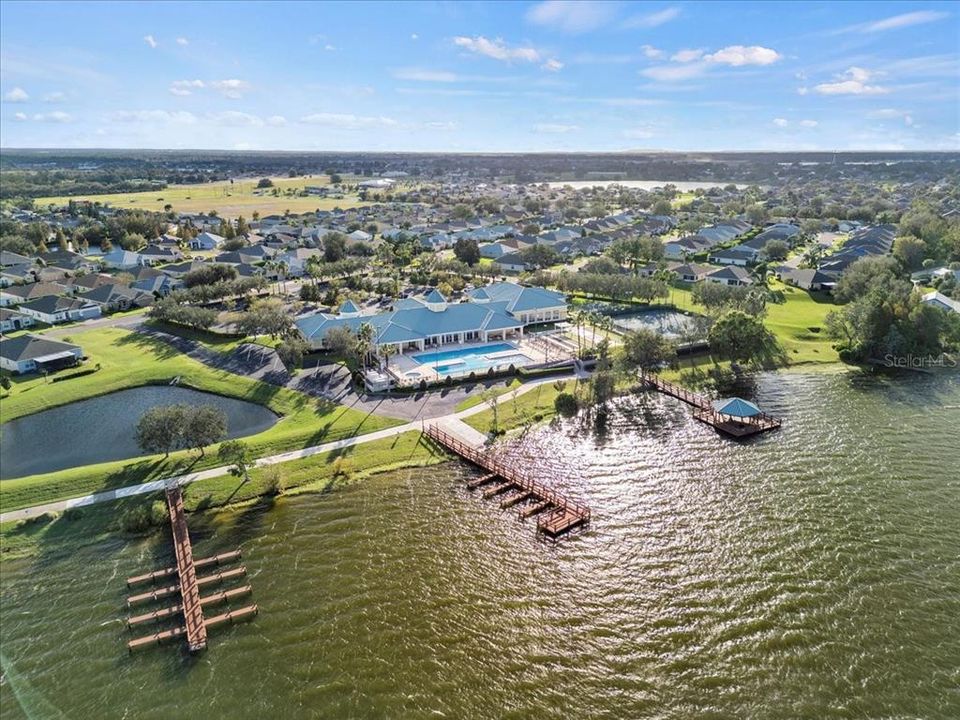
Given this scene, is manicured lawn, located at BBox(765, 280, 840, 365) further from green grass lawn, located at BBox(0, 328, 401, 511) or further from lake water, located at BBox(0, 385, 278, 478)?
lake water, located at BBox(0, 385, 278, 478)

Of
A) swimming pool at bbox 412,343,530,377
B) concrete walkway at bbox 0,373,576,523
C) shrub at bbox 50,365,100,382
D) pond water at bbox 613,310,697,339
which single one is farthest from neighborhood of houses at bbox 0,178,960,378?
concrete walkway at bbox 0,373,576,523

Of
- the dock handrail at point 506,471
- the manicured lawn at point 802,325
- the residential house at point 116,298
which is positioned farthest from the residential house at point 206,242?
the manicured lawn at point 802,325

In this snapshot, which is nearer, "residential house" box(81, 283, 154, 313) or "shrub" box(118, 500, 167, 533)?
"shrub" box(118, 500, 167, 533)

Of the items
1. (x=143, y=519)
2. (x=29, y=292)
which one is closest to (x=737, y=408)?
(x=143, y=519)

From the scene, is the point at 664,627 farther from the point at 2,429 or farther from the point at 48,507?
the point at 2,429

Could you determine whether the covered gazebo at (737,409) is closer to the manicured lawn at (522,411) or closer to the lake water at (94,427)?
the manicured lawn at (522,411)

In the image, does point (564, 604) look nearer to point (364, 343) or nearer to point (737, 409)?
point (737, 409)
